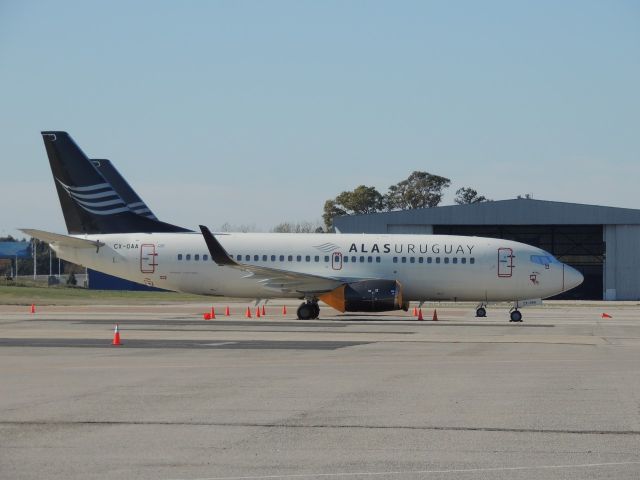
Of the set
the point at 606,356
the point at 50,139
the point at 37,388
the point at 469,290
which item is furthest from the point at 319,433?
the point at 50,139

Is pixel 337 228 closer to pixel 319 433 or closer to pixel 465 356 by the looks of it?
pixel 465 356

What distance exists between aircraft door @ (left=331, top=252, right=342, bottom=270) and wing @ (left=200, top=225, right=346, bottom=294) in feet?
2.87

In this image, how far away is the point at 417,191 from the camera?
15762 centimetres

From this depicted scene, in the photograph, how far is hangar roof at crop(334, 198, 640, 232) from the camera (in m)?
77.6

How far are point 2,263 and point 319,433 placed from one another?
15176cm

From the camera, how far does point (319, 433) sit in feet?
38.5

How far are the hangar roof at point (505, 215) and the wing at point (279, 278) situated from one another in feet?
117

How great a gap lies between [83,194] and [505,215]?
1606 inches

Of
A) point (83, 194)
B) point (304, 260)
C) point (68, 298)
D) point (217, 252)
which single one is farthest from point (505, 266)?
point (68, 298)

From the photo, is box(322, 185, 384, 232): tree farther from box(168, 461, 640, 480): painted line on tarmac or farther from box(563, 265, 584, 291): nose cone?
box(168, 461, 640, 480): painted line on tarmac

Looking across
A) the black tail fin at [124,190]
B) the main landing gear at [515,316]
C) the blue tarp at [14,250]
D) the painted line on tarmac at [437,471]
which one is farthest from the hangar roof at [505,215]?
the blue tarp at [14,250]

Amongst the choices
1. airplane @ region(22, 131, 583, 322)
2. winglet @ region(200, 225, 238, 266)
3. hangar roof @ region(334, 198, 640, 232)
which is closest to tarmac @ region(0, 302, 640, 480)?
winglet @ region(200, 225, 238, 266)

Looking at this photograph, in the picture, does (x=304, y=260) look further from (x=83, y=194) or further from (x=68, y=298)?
(x=68, y=298)

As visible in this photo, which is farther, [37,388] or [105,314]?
[105,314]
